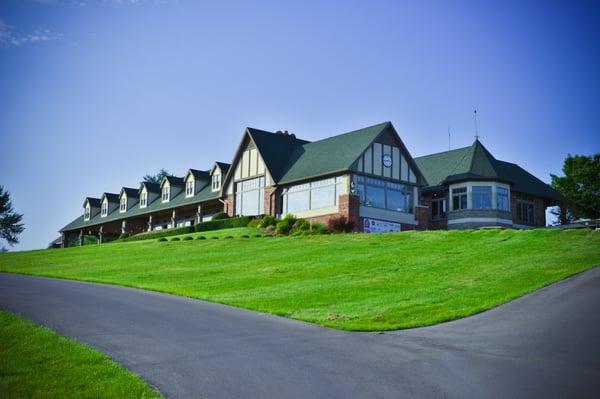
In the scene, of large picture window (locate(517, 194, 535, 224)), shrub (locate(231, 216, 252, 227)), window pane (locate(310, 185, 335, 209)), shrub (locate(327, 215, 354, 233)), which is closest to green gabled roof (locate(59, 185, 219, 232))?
shrub (locate(231, 216, 252, 227))

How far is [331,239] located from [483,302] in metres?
16.8

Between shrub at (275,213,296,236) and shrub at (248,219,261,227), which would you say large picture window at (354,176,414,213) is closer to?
shrub at (275,213,296,236)

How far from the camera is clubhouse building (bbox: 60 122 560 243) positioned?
41406mm

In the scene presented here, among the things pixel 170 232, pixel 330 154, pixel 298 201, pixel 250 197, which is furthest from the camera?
pixel 170 232

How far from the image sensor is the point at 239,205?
47531mm

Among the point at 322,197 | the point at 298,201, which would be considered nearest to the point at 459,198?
the point at 322,197

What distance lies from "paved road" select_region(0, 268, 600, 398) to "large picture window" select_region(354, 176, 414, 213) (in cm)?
2461

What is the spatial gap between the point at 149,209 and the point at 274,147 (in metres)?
17.2

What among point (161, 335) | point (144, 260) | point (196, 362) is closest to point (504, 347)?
point (196, 362)

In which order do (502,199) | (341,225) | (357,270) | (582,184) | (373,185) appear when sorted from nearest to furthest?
(357,270) < (341,225) < (373,185) < (502,199) < (582,184)

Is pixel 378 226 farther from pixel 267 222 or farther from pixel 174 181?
pixel 174 181

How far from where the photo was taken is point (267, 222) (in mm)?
41344

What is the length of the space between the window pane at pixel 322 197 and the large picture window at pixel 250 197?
464cm

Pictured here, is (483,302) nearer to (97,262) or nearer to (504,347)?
(504,347)
